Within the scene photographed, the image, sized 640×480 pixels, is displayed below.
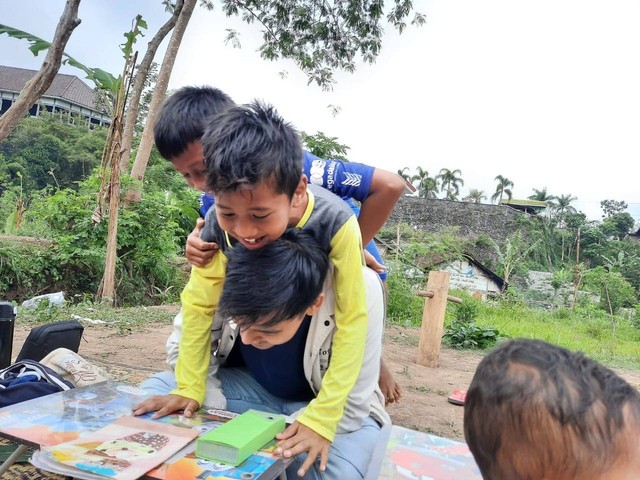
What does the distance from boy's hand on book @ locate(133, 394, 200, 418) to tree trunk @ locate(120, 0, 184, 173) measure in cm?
653

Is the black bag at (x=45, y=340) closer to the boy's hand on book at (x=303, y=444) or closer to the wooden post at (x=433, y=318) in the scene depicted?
the boy's hand on book at (x=303, y=444)

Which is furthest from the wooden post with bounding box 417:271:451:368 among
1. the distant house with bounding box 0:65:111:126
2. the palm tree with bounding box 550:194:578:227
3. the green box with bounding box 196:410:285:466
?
the palm tree with bounding box 550:194:578:227

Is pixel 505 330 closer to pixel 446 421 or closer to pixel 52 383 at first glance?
pixel 446 421

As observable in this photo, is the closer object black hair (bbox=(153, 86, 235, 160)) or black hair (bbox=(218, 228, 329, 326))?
black hair (bbox=(218, 228, 329, 326))

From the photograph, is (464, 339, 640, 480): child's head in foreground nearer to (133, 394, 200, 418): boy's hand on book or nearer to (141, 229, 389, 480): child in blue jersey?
(141, 229, 389, 480): child in blue jersey

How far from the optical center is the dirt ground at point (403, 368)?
→ 3.29 m

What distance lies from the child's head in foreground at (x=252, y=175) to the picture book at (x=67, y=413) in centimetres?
63

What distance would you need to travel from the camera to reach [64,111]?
2675 centimetres

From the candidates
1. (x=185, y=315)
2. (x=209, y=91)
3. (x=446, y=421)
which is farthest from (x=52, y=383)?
(x=446, y=421)

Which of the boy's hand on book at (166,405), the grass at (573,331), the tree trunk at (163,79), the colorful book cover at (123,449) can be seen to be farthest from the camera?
the tree trunk at (163,79)

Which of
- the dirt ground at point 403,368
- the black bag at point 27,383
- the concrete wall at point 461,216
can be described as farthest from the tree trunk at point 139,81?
the concrete wall at point 461,216

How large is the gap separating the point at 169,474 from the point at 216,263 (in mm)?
666

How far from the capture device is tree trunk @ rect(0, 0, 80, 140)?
480 centimetres

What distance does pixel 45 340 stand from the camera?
8.51 feet
